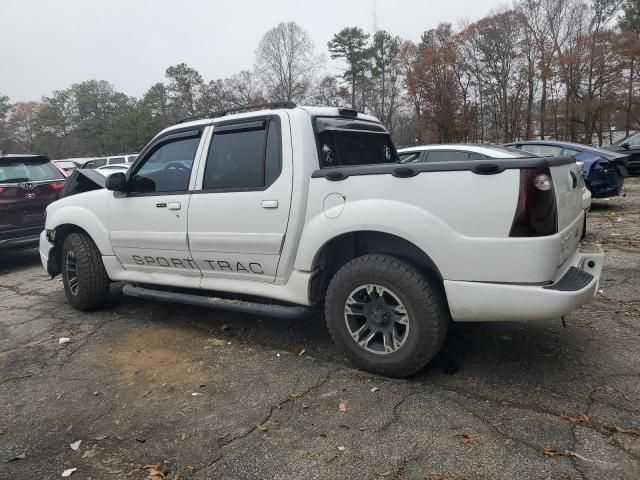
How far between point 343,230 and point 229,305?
4.16ft

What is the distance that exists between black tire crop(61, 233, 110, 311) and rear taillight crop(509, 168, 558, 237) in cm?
400

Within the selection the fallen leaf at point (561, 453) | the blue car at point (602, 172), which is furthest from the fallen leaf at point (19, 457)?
the blue car at point (602, 172)

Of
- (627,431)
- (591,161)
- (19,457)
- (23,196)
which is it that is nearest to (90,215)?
→ (19,457)

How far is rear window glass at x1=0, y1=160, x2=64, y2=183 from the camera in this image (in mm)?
7598

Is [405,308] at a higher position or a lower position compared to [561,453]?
higher

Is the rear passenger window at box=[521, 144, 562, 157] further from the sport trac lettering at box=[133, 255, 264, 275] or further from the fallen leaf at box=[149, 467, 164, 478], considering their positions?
the fallen leaf at box=[149, 467, 164, 478]

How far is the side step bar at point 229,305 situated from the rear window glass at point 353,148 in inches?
43.3

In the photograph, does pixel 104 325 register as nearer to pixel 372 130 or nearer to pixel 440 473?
pixel 372 130

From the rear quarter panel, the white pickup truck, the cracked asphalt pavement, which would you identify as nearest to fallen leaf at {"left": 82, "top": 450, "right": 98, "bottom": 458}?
the cracked asphalt pavement

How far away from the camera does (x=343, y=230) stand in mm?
3219

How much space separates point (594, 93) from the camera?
117ft

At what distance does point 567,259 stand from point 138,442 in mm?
2838

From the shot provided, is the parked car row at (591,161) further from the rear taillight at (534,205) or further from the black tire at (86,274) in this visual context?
the rear taillight at (534,205)

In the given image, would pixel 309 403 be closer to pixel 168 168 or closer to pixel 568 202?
pixel 568 202
